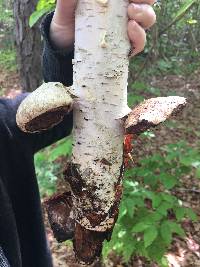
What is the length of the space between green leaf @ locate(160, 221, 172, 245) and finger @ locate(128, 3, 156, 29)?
1.47 metres

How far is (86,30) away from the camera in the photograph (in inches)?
41.8

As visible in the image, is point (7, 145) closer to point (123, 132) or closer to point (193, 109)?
point (123, 132)

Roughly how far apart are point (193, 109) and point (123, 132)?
600cm

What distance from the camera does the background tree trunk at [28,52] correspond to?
480 cm

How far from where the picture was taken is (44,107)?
3.25ft

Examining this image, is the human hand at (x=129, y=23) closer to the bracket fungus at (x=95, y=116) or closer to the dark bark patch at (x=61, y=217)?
the bracket fungus at (x=95, y=116)

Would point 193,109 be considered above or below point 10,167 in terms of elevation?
below

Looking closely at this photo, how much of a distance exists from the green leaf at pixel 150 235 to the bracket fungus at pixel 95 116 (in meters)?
1.02

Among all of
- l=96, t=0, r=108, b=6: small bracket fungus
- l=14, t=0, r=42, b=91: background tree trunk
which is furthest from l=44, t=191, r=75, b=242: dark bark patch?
l=14, t=0, r=42, b=91: background tree trunk

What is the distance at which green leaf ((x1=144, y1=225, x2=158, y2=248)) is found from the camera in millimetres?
2188

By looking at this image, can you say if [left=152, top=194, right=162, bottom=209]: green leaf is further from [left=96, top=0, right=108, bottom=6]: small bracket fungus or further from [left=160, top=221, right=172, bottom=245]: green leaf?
[left=96, top=0, right=108, bottom=6]: small bracket fungus

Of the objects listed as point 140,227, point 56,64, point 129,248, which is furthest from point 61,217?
point 129,248

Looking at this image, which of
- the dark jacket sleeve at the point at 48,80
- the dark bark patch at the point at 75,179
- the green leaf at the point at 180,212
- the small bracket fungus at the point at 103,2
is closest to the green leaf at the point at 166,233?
the green leaf at the point at 180,212

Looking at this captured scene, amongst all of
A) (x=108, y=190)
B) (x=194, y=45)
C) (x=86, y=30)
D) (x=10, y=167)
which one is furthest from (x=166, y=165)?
(x=194, y=45)
